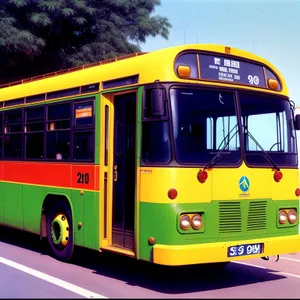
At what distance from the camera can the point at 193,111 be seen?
7.21 meters

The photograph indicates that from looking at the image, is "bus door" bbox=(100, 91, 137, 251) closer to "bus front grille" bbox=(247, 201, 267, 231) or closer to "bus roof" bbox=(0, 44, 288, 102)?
"bus roof" bbox=(0, 44, 288, 102)

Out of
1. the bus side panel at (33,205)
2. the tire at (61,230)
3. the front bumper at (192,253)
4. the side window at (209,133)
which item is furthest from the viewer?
the bus side panel at (33,205)

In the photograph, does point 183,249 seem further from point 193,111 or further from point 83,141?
point 83,141

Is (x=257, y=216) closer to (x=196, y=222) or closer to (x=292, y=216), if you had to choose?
(x=292, y=216)

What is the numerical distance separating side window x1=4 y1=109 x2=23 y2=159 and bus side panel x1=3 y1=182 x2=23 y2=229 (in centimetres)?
63

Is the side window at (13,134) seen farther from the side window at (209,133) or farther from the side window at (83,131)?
the side window at (209,133)

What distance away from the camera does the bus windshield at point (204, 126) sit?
7.04 metres

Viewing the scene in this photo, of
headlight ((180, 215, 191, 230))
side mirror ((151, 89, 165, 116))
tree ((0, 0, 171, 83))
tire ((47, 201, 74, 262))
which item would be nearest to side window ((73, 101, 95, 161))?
tire ((47, 201, 74, 262))

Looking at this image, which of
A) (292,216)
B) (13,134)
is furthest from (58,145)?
(292,216)

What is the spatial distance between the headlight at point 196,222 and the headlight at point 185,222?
3.0 inches

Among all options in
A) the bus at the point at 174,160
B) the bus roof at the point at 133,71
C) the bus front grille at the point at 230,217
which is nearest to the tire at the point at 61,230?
the bus at the point at 174,160

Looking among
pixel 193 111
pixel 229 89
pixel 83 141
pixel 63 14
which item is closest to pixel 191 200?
pixel 193 111

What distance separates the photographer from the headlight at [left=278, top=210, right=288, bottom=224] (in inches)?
310

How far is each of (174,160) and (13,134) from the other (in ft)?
15.9
